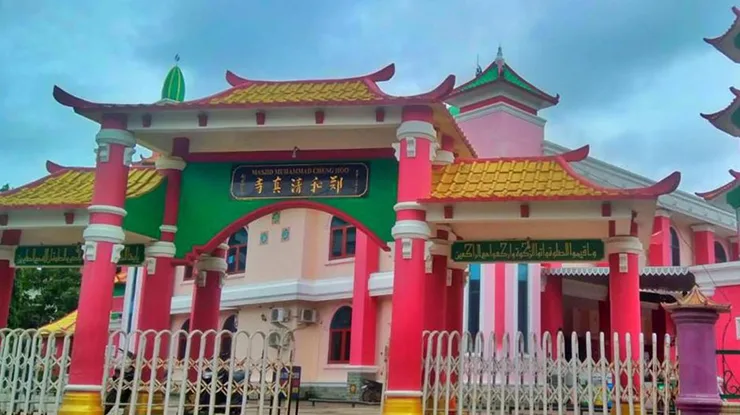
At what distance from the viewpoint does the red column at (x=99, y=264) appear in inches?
389

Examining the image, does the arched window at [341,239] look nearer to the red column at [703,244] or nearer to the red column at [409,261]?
the red column at [703,244]

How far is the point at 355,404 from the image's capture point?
1998 cm

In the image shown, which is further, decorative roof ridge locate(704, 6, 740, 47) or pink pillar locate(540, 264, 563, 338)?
pink pillar locate(540, 264, 563, 338)

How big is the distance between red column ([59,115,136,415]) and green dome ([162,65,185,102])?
1870cm

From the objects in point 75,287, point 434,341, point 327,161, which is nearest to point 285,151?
point 327,161

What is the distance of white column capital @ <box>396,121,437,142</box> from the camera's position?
10.1 metres

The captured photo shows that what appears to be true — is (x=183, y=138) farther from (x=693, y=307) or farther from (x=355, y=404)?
(x=355, y=404)

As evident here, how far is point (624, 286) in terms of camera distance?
34.9 ft

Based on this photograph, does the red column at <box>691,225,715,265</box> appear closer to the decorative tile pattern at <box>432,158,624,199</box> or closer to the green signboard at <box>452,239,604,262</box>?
the green signboard at <box>452,239,604,262</box>

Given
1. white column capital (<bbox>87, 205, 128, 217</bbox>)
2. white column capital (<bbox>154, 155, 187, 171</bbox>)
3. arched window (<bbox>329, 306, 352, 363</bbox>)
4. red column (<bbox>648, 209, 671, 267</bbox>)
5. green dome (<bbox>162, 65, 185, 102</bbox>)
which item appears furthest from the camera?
green dome (<bbox>162, 65, 185, 102</bbox>)

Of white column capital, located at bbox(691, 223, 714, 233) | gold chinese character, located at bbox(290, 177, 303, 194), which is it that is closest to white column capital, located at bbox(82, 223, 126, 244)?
gold chinese character, located at bbox(290, 177, 303, 194)

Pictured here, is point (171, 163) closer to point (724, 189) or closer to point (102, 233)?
point (102, 233)

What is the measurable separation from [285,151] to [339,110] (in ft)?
4.61

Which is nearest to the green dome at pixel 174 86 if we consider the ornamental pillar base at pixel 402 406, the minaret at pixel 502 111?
the minaret at pixel 502 111
